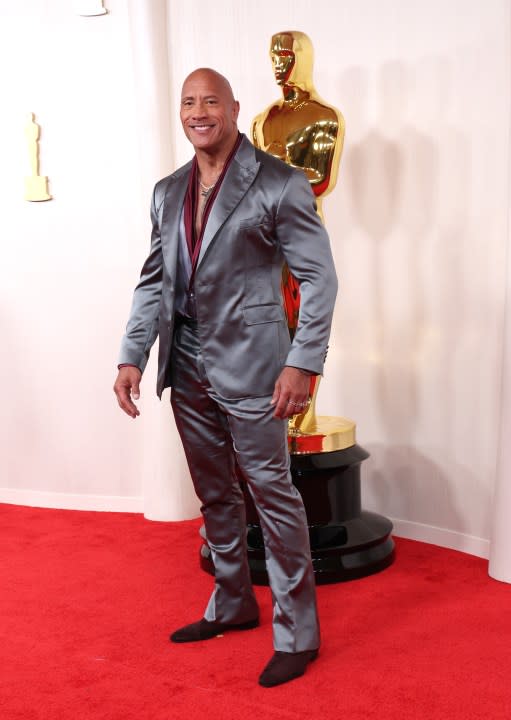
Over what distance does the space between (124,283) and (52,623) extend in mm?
1818

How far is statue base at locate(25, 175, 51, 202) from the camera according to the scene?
4488mm

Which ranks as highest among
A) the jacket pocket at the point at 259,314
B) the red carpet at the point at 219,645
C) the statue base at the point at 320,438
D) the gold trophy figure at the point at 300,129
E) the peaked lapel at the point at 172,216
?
the gold trophy figure at the point at 300,129

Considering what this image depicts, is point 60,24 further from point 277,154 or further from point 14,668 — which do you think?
point 14,668

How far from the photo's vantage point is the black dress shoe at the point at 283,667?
2.53 meters

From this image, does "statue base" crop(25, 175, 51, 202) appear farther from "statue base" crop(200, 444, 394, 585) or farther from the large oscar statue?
"statue base" crop(200, 444, 394, 585)

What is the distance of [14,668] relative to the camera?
271 cm

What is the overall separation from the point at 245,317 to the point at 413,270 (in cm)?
151

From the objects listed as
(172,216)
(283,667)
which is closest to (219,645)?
(283,667)

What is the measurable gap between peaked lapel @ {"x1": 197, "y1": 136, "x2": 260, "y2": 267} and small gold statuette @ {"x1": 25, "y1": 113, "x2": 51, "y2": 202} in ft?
7.07

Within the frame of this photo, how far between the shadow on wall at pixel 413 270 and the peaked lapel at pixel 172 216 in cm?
139

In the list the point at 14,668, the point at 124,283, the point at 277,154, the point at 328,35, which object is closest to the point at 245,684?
the point at 14,668

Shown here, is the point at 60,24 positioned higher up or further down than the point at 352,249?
higher up

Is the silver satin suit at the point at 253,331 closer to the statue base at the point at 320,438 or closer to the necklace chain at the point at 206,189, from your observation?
the necklace chain at the point at 206,189

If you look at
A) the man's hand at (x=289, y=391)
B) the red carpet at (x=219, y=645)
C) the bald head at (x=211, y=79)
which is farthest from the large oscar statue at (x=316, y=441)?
the man's hand at (x=289, y=391)
